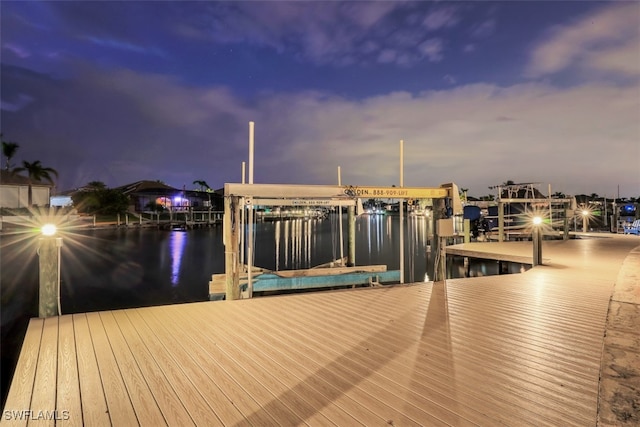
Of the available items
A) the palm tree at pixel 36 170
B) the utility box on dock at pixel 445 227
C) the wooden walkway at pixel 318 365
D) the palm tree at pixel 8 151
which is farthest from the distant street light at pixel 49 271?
the palm tree at pixel 8 151

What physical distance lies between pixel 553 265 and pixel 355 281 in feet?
20.0

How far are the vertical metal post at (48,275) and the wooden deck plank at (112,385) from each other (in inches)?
54.1

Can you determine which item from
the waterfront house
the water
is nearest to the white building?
the water

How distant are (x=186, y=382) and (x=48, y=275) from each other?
3684 millimetres

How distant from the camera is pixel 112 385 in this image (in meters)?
2.88

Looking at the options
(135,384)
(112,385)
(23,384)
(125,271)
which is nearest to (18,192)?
(125,271)

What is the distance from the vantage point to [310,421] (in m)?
2.36

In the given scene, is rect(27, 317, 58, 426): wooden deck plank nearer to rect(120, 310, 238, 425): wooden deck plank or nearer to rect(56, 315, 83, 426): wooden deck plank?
rect(56, 315, 83, 426): wooden deck plank

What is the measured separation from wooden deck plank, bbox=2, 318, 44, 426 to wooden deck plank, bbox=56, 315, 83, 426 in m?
0.20

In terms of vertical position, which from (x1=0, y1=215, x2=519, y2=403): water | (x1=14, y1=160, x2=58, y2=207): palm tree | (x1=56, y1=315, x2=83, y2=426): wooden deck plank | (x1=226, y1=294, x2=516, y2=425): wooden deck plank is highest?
(x1=14, y1=160, x2=58, y2=207): palm tree

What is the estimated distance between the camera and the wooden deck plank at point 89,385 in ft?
7.98

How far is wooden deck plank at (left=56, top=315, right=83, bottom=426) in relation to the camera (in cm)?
244

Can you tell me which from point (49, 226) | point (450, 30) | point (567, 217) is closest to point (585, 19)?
point (567, 217)

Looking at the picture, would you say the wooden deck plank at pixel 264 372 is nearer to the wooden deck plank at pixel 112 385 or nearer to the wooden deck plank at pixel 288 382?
the wooden deck plank at pixel 288 382
